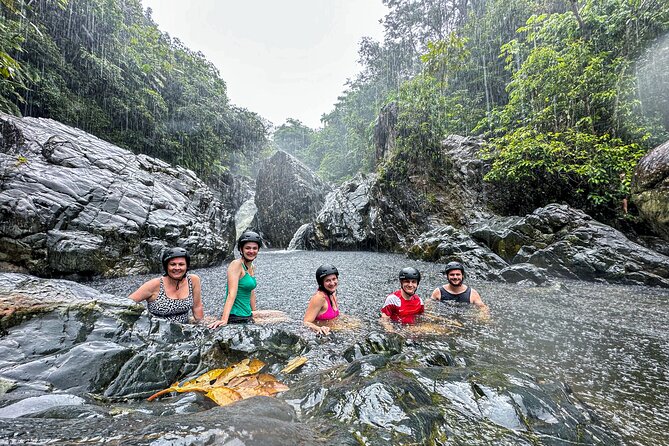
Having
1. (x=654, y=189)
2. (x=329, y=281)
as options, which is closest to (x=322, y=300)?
(x=329, y=281)

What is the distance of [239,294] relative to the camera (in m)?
4.87

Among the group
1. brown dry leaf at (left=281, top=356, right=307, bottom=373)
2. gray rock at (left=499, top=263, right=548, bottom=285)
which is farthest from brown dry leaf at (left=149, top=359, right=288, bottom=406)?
gray rock at (left=499, top=263, right=548, bottom=285)

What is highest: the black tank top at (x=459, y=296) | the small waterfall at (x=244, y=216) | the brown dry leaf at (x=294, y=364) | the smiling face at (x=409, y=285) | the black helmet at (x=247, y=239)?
the small waterfall at (x=244, y=216)

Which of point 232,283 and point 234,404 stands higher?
point 232,283

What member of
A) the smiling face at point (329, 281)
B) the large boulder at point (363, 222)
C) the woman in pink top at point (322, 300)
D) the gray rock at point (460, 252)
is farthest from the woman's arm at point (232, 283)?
the large boulder at point (363, 222)

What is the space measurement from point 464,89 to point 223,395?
24.4 m

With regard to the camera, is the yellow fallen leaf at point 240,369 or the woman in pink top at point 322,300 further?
the woman in pink top at point 322,300

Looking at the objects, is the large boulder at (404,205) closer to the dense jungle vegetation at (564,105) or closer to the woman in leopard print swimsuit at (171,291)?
the dense jungle vegetation at (564,105)

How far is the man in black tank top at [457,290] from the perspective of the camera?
19.9 ft

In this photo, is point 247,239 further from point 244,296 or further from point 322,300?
point 322,300

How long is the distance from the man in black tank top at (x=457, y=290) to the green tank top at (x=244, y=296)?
150 inches

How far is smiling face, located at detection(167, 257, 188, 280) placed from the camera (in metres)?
4.42

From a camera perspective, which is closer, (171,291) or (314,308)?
(171,291)

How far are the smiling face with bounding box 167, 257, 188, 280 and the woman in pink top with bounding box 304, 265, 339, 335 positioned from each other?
76.9 inches
